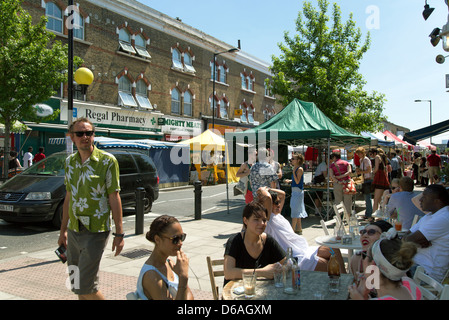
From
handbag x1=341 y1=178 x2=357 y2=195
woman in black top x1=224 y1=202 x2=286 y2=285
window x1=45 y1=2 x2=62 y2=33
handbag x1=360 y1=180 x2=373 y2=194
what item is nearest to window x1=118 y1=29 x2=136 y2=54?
window x1=45 y1=2 x2=62 y2=33

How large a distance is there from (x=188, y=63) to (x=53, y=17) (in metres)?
10.7

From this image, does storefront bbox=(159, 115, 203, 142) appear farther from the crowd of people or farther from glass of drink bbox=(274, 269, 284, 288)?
glass of drink bbox=(274, 269, 284, 288)

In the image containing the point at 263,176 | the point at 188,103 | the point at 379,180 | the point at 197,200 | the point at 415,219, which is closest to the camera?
the point at 415,219

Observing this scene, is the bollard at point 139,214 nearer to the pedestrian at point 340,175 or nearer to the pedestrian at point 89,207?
the pedestrian at point 89,207

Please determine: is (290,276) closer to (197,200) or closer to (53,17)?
(197,200)

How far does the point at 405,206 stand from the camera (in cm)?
559

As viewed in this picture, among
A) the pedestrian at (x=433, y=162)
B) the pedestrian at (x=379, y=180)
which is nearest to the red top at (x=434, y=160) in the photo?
the pedestrian at (x=433, y=162)

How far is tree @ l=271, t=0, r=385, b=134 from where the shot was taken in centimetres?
1802

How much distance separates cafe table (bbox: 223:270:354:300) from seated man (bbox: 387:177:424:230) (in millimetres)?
2932

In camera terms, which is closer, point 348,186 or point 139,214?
point 139,214

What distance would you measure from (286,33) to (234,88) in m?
13.5

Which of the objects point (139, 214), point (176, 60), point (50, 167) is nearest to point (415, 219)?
point (139, 214)

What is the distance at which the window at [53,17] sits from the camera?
18.2 meters

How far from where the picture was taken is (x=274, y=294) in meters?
2.76
